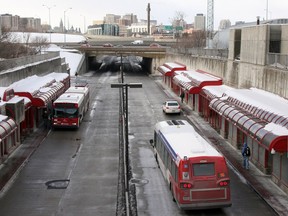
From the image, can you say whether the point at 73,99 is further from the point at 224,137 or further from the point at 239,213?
the point at 239,213

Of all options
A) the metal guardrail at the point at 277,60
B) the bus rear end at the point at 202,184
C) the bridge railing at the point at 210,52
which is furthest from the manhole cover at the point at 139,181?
the bridge railing at the point at 210,52

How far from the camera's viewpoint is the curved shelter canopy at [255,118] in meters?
20.8

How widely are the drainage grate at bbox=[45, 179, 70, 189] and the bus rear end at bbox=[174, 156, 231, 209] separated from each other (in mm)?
7116

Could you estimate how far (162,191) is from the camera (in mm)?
21609

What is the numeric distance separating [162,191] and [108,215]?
3.75 meters

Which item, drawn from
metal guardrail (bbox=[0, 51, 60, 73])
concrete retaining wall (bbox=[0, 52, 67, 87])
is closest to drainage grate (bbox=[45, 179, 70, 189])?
concrete retaining wall (bbox=[0, 52, 67, 87])

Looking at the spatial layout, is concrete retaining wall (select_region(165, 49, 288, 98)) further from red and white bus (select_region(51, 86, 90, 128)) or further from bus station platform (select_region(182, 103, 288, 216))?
red and white bus (select_region(51, 86, 90, 128))

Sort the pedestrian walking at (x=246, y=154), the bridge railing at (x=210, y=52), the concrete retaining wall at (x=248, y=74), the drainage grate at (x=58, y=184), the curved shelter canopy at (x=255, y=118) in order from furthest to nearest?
the bridge railing at (x=210, y=52), the concrete retaining wall at (x=248, y=74), the pedestrian walking at (x=246, y=154), the drainage grate at (x=58, y=184), the curved shelter canopy at (x=255, y=118)

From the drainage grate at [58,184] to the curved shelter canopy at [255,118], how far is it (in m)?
9.77

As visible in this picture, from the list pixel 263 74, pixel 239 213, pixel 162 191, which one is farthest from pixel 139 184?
pixel 263 74

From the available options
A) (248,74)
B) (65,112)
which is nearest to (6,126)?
(65,112)

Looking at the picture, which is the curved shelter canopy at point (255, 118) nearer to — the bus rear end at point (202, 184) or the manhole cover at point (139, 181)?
the bus rear end at point (202, 184)

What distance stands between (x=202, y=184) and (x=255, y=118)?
886 cm

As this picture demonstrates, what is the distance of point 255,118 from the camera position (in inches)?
1000
